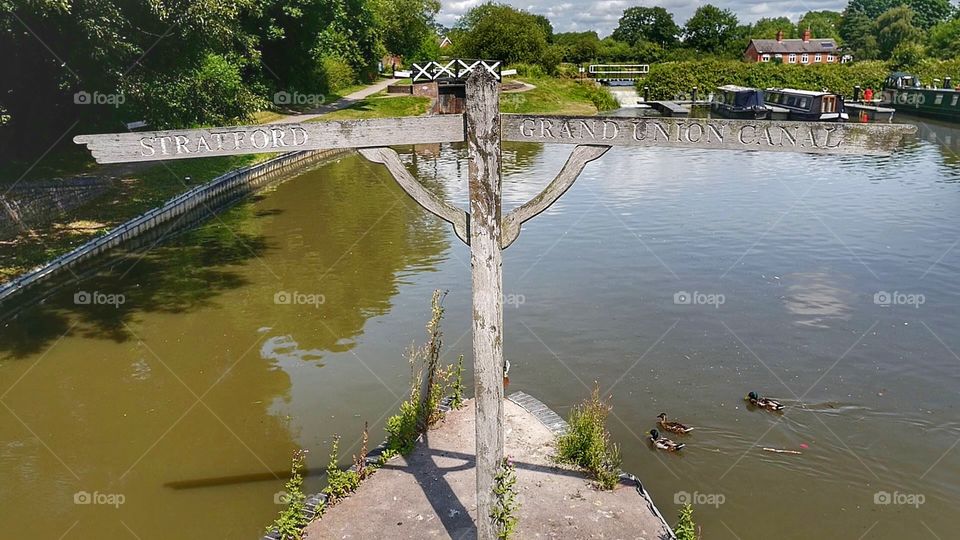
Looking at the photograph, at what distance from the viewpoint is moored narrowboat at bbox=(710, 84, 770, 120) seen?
47.3m

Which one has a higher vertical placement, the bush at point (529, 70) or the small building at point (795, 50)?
the small building at point (795, 50)

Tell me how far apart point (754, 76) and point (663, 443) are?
5904cm

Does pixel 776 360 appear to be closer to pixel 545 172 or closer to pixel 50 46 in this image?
pixel 50 46

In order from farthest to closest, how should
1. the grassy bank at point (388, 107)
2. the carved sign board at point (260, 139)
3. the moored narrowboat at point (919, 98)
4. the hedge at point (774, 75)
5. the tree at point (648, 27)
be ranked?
the tree at point (648, 27) < the hedge at point (774, 75) < the moored narrowboat at point (919, 98) < the grassy bank at point (388, 107) < the carved sign board at point (260, 139)

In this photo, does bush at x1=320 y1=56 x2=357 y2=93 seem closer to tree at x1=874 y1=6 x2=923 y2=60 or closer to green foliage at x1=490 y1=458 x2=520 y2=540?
green foliage at x1=490 y1=458 x2=520 y2=540

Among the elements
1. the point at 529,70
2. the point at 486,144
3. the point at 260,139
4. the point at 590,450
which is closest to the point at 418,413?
the point at 590,450

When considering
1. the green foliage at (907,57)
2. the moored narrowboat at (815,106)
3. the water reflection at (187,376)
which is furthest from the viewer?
the green foliage at (907,57)

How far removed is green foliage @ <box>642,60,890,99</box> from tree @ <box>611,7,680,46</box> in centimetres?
3122

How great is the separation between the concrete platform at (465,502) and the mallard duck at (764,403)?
361 cm

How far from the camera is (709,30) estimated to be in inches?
3465

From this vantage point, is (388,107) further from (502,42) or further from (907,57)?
(907,57)

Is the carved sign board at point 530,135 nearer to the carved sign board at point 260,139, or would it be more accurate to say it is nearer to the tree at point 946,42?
the carved sign board at point 260,139

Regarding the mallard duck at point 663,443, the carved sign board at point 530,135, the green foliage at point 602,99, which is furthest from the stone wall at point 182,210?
the green foliage at point 602,99

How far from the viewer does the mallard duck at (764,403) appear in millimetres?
10664
